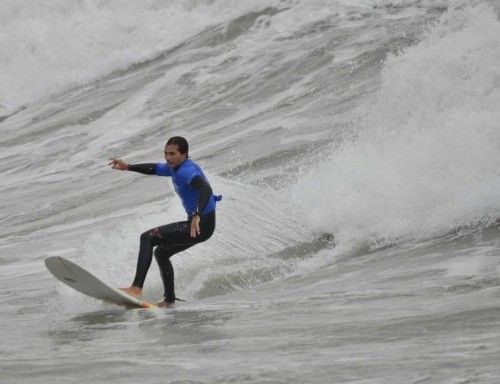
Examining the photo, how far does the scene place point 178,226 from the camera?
7.25 meters

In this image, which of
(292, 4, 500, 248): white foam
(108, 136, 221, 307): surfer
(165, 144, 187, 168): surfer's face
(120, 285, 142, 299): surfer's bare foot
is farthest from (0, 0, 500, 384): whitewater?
(165, 144, 187, 168): surfer's face

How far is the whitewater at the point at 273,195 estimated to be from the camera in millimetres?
4965

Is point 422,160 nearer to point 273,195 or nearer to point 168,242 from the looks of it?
point 273,195

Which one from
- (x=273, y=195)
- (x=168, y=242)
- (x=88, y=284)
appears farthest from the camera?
(x=273, y=195)

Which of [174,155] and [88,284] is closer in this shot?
[88,284]

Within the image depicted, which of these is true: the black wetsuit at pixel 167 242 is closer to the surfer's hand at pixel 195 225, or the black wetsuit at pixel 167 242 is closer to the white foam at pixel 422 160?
the surfer's hand at pixel 195 225

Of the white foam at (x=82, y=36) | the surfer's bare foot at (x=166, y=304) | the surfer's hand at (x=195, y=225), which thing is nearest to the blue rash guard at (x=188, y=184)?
the surfer's hand at (x=195, y=225)

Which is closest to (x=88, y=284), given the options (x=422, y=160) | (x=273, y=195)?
(x=273, y=195)

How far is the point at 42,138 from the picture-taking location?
17172mm

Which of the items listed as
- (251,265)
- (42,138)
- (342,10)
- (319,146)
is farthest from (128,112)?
(251,265)

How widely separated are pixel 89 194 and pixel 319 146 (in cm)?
301

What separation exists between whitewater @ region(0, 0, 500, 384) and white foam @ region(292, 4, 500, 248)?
0.02 meters

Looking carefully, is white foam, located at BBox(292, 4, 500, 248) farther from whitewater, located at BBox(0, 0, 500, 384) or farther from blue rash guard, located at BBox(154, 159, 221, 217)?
blue rash guard, located at BBox(154, 159, 221, 217)

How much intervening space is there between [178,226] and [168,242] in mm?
139
